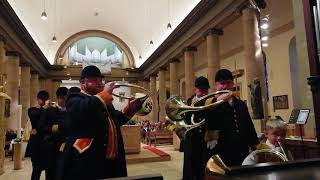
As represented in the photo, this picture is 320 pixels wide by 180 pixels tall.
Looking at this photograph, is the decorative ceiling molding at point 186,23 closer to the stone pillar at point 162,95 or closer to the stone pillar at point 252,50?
the stone pillar at point 162,95

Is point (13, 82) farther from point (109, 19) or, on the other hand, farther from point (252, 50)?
point (252, 50)

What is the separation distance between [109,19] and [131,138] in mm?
13923

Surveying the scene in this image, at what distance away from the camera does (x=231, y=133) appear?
3.26 metres

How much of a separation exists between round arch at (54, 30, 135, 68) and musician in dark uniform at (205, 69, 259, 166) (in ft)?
76.0

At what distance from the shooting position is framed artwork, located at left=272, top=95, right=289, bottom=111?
1305 centimetres

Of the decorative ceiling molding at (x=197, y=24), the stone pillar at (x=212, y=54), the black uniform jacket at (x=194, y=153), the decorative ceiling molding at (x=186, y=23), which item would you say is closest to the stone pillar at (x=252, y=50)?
the decorative ceiling molding at (x=197, y=24)

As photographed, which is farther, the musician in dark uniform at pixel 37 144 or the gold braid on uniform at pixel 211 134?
the musician in dark uniform at pixel 37 144

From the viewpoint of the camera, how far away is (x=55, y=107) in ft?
15.3

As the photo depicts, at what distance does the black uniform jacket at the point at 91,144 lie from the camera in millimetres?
2705

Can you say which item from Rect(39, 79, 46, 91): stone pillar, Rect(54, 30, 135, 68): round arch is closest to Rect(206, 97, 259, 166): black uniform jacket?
Rect(39, 79, 46, 91): stone pillar

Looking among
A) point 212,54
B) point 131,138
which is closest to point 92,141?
point 131,138

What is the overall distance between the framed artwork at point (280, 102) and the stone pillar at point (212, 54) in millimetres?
3640

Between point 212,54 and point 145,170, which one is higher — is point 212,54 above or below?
above

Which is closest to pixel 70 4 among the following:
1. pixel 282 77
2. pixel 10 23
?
pixel 10 23
